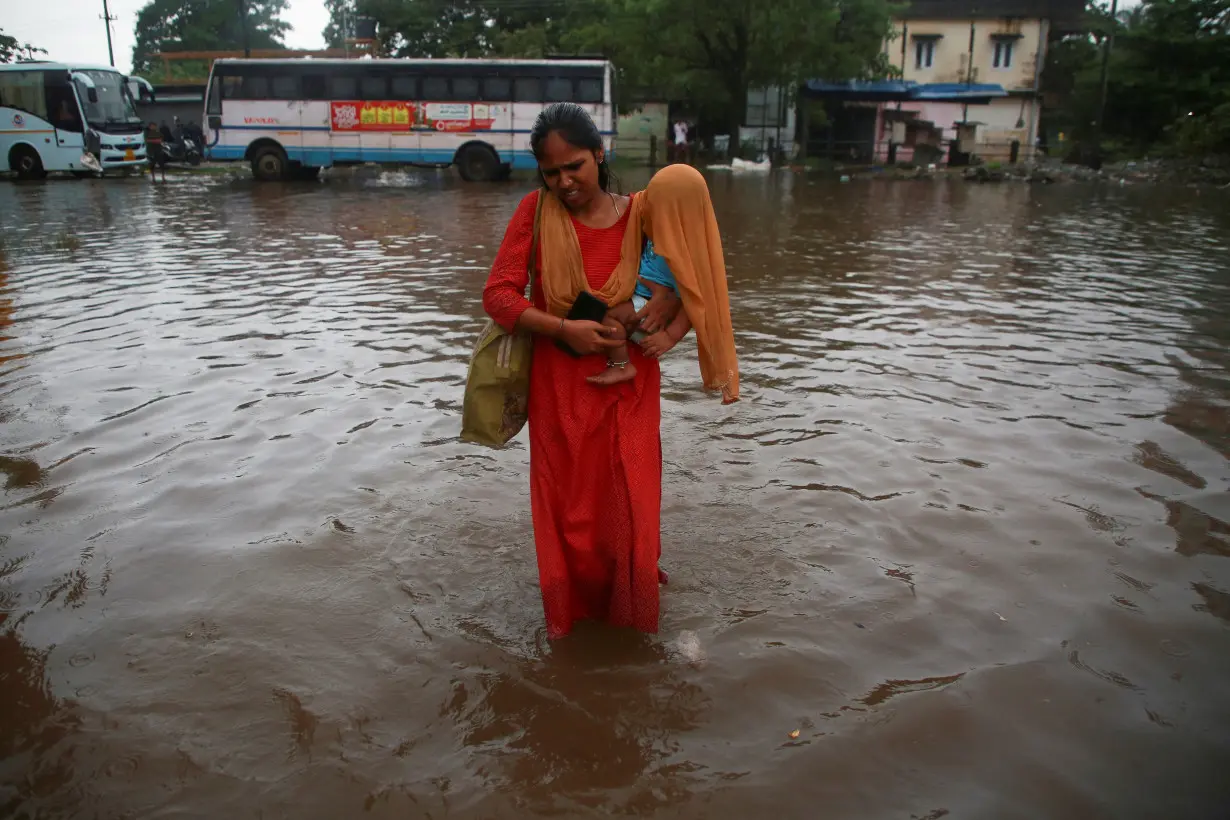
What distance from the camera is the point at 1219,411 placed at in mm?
4945

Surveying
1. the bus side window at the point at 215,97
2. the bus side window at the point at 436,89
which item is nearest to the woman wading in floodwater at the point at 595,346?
the bus side window at the point at 436,89

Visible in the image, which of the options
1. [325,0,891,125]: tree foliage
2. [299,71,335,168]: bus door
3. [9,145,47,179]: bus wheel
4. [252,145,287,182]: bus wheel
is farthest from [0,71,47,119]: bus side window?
[325,0,891,125]: tree foliage

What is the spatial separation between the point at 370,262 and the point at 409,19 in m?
32.5

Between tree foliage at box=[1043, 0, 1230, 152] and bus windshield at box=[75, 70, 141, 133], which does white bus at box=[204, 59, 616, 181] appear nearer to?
bus windshield at box=[75, 70, 141, 133]

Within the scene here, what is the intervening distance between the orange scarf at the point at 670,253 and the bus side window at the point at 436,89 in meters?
21.8

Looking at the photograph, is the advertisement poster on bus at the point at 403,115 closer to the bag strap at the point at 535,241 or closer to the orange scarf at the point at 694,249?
the bag strap at the point at 535,241

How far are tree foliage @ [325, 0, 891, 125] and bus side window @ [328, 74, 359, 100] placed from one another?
1123cm

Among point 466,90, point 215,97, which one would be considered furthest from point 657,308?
point 215,97

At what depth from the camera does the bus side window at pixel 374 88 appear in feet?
74.1

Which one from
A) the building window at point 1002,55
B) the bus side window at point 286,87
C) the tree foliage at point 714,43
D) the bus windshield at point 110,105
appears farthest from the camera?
the building window at point 1002,55

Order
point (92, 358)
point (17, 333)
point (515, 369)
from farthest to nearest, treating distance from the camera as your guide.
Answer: point (17, 333), point (92, 358), point (515, 369)

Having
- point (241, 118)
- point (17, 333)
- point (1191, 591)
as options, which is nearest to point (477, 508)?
point (1191, 591)

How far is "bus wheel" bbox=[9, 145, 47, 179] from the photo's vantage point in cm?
2216

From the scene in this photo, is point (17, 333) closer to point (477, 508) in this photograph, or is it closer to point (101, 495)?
point (101, 495)
